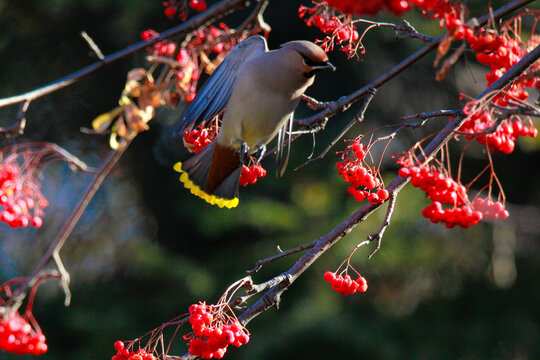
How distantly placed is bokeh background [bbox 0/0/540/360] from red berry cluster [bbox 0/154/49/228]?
3.05m

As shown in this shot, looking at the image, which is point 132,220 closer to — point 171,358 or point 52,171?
point 52,171

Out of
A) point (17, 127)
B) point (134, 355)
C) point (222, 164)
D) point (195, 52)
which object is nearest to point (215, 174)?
point (222, 164)

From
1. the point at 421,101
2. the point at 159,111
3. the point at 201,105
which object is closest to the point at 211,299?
the point at 159,111

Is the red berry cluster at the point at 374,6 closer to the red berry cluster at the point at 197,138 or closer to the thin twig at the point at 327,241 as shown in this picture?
the thin twig at the point at 327,241

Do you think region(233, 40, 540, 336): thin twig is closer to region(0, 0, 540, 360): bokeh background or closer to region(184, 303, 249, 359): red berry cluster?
region(184, 303, 249, 359): red berry cluster

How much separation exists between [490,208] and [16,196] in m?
1.44

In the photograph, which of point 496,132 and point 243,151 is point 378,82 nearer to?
point 496,132

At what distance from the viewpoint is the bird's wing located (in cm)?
211

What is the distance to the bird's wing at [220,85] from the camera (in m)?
2.11

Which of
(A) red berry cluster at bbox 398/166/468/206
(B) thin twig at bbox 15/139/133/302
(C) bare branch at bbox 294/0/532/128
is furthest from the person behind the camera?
(C) bare branch at bbox 294/0/532/128

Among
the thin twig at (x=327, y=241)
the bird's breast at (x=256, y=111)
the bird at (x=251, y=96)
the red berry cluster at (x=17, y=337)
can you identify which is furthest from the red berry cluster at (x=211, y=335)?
the bird's breast at (x=256, y=111)

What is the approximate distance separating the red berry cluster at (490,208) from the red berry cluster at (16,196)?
1267mm

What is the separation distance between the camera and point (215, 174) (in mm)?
2408

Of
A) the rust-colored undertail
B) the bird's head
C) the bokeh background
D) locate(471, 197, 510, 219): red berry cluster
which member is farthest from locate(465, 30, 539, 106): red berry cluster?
the bokeh background
